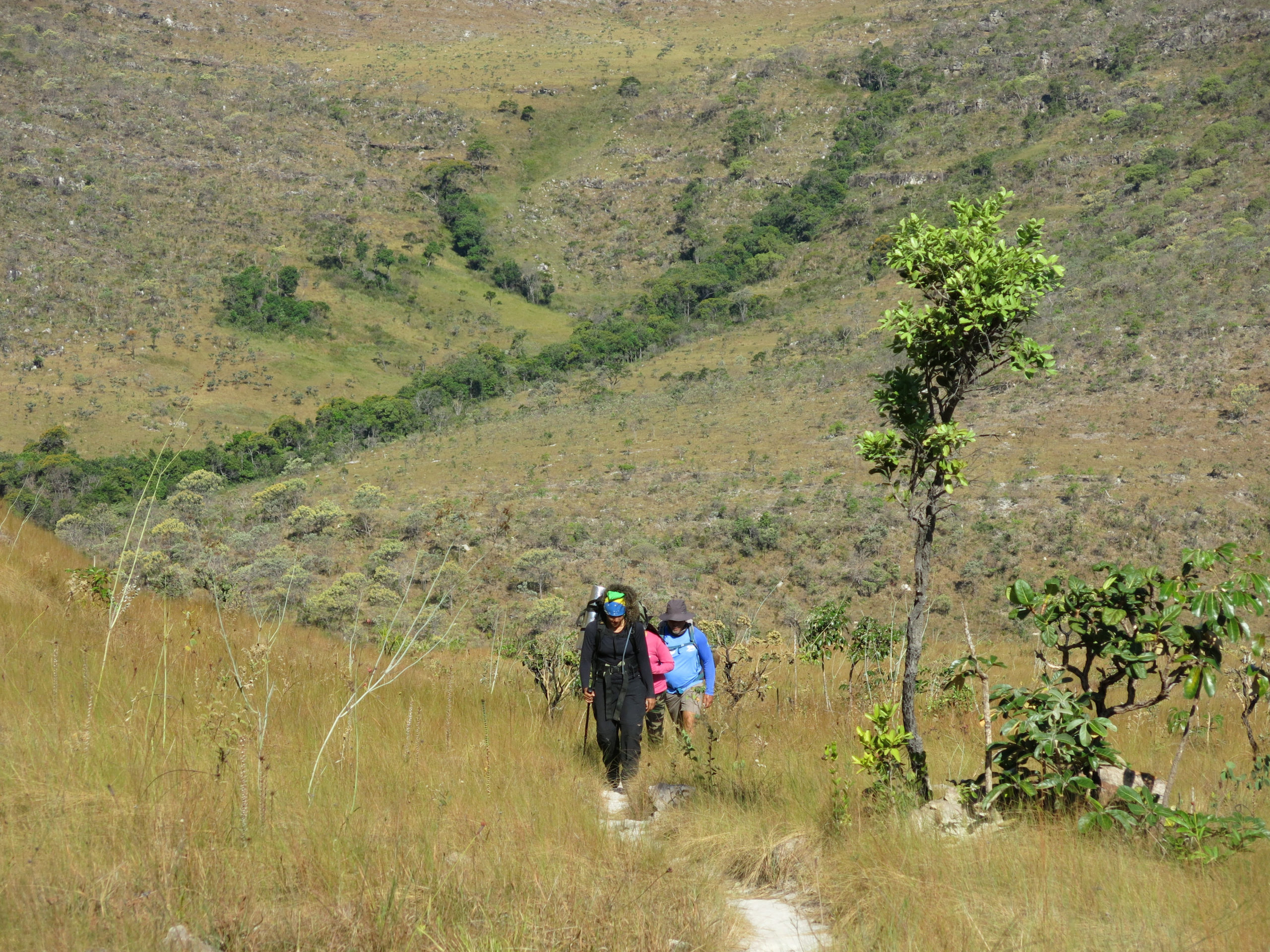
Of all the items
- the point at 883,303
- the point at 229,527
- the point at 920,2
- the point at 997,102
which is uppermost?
the point at 920,2

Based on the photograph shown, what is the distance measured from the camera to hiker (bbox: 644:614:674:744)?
236 inches

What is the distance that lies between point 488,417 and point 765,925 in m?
52.3

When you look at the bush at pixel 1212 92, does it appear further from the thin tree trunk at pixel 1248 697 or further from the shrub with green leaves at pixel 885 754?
the shrub with green leaves at pixel 885 754

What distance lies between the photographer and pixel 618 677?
5.42 m

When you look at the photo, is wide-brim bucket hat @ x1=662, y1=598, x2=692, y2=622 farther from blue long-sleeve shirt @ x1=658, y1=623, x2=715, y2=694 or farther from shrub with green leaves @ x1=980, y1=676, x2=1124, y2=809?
shrub with green leaves @ x1=980, y1=676, x2=1124, y2=809

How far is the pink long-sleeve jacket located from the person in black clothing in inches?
20.3

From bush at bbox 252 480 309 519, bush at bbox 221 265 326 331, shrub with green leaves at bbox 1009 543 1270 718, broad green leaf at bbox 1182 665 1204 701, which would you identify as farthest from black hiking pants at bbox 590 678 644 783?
bush at bbox 221 265 326 331

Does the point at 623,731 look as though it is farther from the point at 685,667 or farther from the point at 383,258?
the point at 383,258

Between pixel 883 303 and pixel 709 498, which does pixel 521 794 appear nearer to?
pixel 709 498

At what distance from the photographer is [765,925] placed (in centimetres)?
332

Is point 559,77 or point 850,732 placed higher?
point 559,77

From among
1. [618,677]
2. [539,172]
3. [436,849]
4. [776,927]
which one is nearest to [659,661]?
[618,677]

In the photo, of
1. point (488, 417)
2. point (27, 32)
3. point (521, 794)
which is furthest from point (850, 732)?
point (27, 32)

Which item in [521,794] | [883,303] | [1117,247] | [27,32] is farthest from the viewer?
[27,32]
